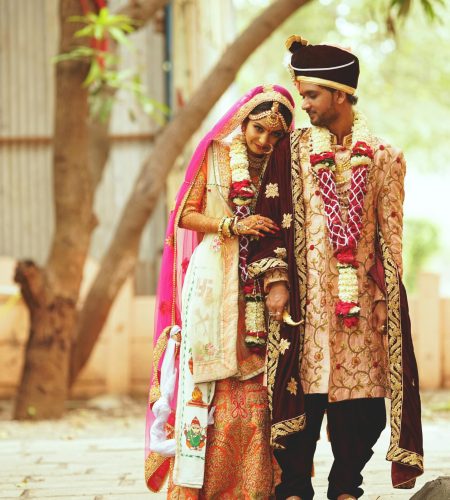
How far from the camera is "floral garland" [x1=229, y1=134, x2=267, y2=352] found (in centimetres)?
409

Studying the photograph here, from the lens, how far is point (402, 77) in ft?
65.9

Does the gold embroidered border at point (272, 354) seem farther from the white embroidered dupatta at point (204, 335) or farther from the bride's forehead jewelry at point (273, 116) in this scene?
the bride's forehead jewelry at point (273, 116)

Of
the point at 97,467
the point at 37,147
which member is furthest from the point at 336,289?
the point at 37,147

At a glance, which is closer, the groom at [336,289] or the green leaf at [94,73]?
the groom at [336,289]

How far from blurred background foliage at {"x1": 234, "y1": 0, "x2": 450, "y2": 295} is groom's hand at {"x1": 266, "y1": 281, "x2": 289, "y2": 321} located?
556 inches

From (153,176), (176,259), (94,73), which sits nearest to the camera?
(176,259)

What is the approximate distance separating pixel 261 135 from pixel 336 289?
2.27ft

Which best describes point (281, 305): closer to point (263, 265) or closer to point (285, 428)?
point (263, 265)

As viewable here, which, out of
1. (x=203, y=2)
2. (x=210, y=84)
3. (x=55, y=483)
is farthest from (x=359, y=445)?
(x=203, y=2)

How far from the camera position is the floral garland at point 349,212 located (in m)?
3.97

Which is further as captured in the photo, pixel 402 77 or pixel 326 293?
pixel 402 77

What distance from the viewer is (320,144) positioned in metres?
4.05

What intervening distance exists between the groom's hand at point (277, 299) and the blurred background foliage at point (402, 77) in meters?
14.1

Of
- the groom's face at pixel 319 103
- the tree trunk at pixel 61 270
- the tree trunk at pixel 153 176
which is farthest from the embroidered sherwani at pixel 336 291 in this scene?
the tree trunk at pixel 61 270
